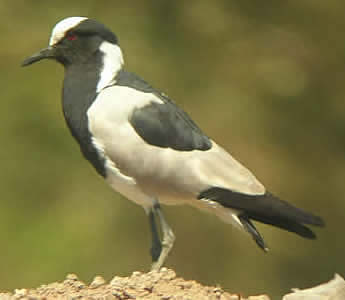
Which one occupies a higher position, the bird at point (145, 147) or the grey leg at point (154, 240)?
the bird at point (145, 147)

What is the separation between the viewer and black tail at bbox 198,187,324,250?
4871mm

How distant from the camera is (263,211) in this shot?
4.93 m

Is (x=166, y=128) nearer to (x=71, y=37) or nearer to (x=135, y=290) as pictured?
(x=71, y=37)

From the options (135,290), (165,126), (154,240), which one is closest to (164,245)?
(154,240)

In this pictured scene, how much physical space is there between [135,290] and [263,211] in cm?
71

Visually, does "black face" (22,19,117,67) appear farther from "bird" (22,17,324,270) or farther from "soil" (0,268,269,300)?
"soil" (0,268,269,300)

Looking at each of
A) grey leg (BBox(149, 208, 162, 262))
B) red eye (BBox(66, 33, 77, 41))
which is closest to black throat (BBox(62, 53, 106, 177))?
red eye (BBox(66, 33, 77, 41))

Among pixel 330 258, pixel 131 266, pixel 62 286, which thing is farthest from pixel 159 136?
pixel 330 258

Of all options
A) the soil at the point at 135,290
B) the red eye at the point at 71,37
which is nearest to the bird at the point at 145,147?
the red eye at the point at 71,37

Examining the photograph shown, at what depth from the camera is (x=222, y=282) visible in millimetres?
8602

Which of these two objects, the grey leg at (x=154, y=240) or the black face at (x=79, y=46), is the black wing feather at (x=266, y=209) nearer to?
the grey leg at (x=154, y=240)

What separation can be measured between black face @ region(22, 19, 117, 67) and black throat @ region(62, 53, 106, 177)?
0.11ft

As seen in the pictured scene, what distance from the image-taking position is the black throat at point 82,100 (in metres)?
4.82

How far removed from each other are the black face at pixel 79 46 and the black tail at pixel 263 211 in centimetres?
80
